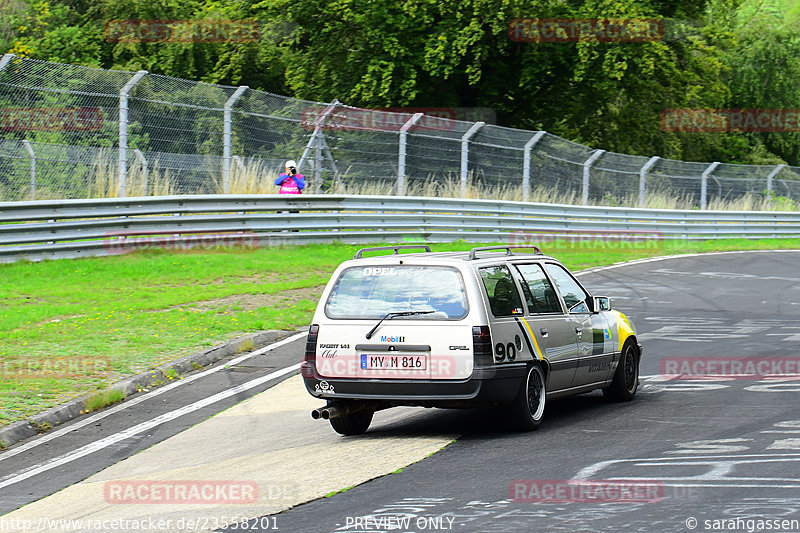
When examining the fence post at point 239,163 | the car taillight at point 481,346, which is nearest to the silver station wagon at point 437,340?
the car taillight at point 481,346

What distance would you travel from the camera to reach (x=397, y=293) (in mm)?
8719

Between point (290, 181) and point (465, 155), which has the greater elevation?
point (465, 155)

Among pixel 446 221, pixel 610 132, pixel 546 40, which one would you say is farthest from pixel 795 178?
pixel 446 221

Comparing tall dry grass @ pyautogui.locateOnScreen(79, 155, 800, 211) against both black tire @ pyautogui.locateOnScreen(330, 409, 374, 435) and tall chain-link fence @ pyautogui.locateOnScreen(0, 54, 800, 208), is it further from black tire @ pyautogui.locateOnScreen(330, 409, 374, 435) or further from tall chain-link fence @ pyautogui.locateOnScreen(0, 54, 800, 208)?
black tire @ pyautogui.locateOnScreen(330, 409, 374, 435)

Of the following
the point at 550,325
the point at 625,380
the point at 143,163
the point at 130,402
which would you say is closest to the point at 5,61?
the point at 143,163

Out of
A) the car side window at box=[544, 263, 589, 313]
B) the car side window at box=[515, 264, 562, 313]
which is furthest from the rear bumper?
the car side window at box=[544, 263, 589, 313]

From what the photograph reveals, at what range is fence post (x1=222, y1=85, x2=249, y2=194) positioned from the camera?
21516 mm

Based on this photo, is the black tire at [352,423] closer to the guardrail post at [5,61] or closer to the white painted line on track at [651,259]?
the guardrail post at [5,61]

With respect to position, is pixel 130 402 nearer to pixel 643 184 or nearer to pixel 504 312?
pixel 504 312

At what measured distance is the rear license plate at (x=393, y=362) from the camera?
8.37 meters

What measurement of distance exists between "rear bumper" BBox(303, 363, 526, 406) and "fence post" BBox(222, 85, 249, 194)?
13446mm

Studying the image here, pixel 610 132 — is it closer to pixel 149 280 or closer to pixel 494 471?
pixel 149 280

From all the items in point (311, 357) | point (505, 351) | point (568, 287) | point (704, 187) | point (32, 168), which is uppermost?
point (32, 168)

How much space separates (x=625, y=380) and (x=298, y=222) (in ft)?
41.8
